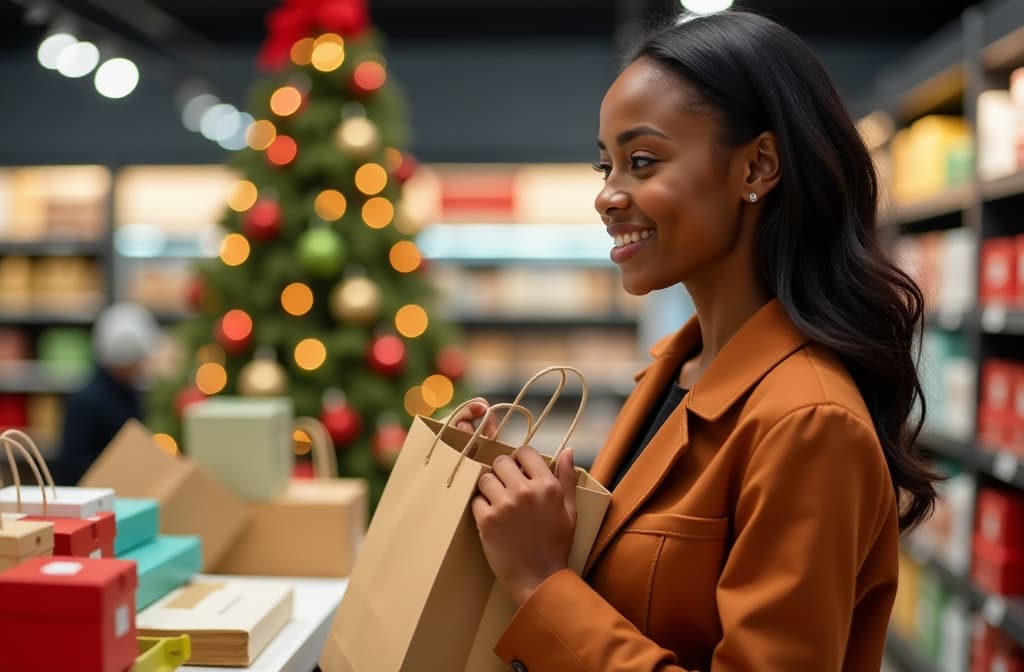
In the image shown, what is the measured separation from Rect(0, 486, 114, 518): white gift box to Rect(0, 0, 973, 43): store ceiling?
6119 mm

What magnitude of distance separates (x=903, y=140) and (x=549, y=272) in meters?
2.81

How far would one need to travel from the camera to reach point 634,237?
4.37 feet

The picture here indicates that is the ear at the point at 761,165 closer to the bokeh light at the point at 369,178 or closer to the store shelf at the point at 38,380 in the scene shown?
the bokeh light at the point at 369,178

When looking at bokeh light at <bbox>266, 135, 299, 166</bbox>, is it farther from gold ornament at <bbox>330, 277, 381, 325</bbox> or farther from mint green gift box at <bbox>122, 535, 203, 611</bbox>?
mint green gift box at <bbox>122, 535, 203, 611</bbox>

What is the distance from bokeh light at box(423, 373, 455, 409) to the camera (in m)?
4.32

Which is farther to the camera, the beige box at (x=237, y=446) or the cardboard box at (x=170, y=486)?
the beige box at (x=237, y=446)

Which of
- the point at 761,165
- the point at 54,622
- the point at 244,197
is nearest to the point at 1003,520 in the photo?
the point at 761,165

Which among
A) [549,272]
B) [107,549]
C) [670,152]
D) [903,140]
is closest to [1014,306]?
[903,140]

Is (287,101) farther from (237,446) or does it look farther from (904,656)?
(904,656)

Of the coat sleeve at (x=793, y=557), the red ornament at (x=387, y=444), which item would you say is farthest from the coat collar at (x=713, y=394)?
the red ornament at (x=387, y=444)

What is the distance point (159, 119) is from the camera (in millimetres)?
7359

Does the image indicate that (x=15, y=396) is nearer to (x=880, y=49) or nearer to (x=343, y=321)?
(x=343, y=321)

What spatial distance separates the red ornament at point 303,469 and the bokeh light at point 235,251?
0.93 meters

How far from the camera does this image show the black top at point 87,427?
4.20m
